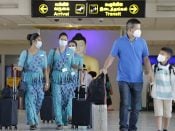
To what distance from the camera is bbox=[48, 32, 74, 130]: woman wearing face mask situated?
32.1 feet

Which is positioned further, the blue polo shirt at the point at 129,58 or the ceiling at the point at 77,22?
the ceiling at the point at 77,22

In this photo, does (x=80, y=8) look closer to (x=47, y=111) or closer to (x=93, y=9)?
(x=93, y=9)

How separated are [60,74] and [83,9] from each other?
534 cm

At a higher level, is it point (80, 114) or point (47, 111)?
point (80, 114)

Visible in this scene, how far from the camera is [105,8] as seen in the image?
14922mm

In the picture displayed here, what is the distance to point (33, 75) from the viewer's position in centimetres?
962

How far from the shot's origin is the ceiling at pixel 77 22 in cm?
1708

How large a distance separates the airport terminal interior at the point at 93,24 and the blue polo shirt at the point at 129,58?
2250mm

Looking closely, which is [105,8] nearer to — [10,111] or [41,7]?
[41,7]

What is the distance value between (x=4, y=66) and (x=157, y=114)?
21.0 metres

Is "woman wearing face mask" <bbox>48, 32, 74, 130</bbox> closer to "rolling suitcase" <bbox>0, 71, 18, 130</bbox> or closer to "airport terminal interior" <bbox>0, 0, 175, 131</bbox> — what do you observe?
"airport terminal interior" <bbox>0, 0, 175, 131</bbox>

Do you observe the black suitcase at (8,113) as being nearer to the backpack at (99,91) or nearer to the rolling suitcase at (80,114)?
the rolling suitcase at (80,114)

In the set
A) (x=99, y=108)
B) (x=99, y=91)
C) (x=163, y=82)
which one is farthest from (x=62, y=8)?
(x=99, y=108)

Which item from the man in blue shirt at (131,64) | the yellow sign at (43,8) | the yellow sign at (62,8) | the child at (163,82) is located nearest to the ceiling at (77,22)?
the yellow sign at (43,8)
